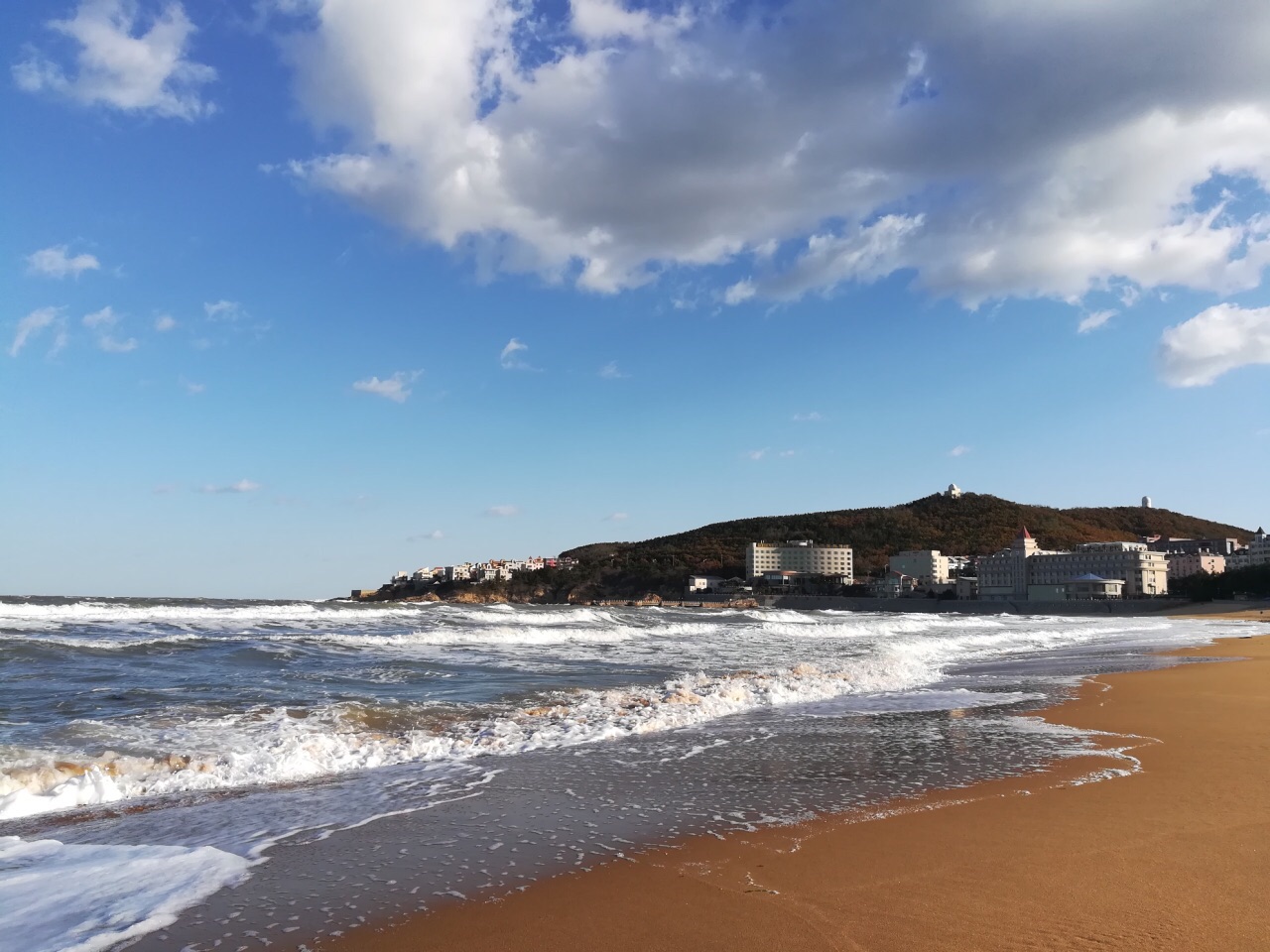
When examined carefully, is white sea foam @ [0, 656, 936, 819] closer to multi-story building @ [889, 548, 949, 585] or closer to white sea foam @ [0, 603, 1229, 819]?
white sea foam @ [0, 603, 1229, 819]

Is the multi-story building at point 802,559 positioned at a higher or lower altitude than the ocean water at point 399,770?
higher

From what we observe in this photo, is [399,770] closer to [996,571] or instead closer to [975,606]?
[975,606]

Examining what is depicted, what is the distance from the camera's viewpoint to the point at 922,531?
152 metres

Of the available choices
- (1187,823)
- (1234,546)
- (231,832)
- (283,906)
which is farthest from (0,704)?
(1234,546)

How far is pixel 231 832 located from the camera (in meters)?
5.14

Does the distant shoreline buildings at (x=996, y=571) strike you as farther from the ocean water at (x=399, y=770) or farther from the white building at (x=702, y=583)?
the ocean water at (x=399, y=770)

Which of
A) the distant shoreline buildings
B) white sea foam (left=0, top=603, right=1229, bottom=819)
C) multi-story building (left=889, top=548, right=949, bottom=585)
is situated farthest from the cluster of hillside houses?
white sea foam (left=0, top=603, right=1229, bottom=819)

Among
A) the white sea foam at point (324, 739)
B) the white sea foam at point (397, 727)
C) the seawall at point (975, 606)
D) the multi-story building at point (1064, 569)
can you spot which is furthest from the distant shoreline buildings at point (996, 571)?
the white sea foam at point (324, 739)

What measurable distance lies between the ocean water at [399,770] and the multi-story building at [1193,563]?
116 metres

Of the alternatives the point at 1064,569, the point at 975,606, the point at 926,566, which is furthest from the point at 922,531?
the point at 975,606

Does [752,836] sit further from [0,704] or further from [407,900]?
[0,704]

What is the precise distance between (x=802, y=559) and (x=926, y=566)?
27.0m

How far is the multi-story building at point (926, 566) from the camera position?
119 metres

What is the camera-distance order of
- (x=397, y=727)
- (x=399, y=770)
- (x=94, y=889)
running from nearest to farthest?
(x=94, y=889) → (x=399, y=770) → (x=397, y=727)
